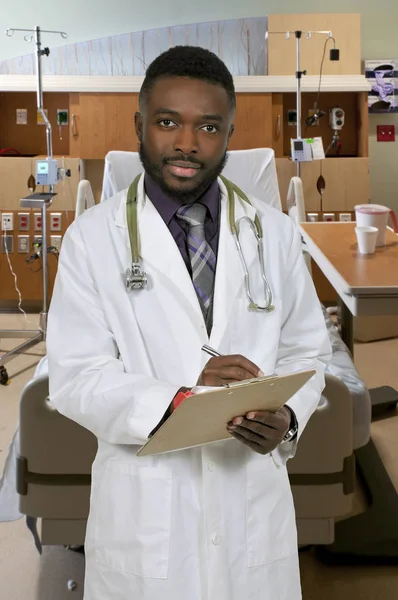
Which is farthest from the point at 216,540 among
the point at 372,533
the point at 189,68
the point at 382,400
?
the point at 382,400

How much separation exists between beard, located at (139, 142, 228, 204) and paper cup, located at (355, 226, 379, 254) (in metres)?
1.27

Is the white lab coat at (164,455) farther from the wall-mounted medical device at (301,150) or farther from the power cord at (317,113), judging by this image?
the power cord at (317,113)

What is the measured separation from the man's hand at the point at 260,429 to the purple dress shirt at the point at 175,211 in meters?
0.32

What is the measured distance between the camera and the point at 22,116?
18.6ft

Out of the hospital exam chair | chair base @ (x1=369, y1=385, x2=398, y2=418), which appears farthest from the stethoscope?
chair base @ (x1=369, y1=385, x2=398, y2=418)

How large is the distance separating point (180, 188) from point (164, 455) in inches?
18.4

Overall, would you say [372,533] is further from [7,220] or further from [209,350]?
[7,220]

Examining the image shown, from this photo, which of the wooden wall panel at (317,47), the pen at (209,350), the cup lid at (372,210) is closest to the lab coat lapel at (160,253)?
the pen at (209,350)

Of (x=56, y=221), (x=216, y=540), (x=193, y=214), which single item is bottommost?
(x=216, y=540)

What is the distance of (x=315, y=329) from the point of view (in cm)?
133

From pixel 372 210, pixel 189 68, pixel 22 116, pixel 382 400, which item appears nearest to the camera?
pixel 189 68

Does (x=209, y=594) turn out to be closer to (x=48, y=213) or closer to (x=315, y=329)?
(x=315, y=329)

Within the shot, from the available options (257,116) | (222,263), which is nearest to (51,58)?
(257,116)

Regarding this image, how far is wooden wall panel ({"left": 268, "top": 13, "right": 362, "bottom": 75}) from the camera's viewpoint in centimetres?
525
